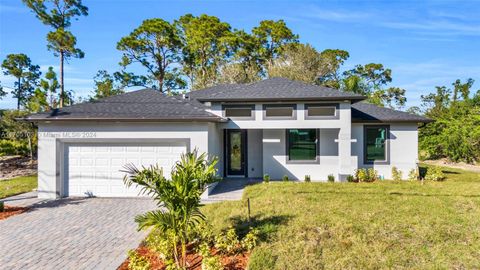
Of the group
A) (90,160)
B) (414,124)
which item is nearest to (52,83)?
(90,160)

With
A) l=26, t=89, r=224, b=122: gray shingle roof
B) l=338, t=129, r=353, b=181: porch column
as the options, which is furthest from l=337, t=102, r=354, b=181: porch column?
l=26, t=89, r=224, b=122: gray shingle roof

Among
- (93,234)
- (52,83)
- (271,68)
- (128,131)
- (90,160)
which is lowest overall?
(93,234)

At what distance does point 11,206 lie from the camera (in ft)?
30.2

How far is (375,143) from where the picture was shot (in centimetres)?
1366

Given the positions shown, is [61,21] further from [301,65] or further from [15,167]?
[301,65]

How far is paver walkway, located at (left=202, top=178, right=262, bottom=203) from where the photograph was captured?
10.1m

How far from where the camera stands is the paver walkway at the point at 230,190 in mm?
10095

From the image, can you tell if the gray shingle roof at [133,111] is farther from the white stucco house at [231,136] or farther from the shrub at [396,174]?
the shrub at [396,174]

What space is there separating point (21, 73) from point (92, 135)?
28709 mm

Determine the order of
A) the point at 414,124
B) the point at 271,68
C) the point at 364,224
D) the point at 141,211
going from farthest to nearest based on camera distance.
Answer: the point at 271,68 < the point at 414,124 < the point at 141,211 < the point at 364,224

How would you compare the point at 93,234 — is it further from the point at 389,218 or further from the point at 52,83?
the point at 52,83

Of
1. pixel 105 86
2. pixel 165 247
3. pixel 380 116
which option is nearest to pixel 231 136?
pixel 380 116

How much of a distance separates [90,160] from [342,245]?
9540mm

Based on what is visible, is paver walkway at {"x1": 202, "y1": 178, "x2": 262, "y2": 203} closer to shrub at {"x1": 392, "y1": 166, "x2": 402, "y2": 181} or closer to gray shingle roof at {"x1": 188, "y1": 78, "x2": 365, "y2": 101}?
gray shingle roof at {"x1": 188, "y1": 78, "x2": 365, "y2": 101}
